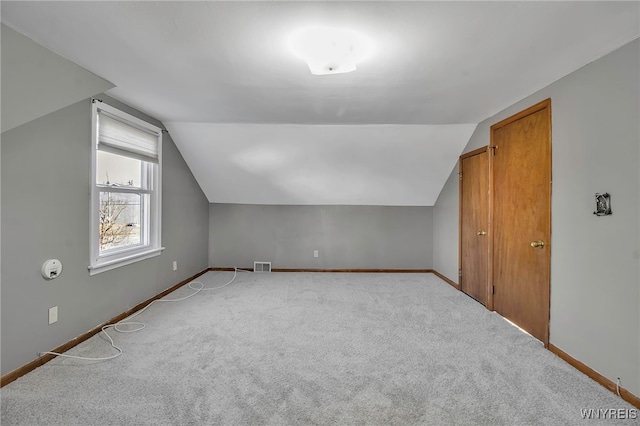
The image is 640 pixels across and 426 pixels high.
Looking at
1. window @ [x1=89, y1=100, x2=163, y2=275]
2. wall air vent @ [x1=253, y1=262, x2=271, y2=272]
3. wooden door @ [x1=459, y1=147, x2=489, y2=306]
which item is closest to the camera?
window @ [x1=89, y1=100, x2=163, y2=275]

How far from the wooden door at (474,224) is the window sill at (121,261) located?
3.76 meters

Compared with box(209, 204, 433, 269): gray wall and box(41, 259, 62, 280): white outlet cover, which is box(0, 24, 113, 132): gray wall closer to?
box(41, 259, 62, 280): white outlet cover

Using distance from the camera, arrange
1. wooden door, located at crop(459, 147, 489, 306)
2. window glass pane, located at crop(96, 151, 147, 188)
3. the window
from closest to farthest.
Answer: the window
window glass pane, located at crop(96, 151, 147, 188)
wooden door, located at crop(459, 147, 489, 306)

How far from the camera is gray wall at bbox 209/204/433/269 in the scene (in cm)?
505

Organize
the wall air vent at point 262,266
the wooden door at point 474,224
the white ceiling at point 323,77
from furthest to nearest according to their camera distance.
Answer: the wall air vent at point 262,266
the wooden door at point 474,224
the white ceiling at point 323,77

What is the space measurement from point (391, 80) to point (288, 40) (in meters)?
0.95

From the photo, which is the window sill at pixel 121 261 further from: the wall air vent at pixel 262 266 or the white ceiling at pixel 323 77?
the wall air vent at pixel 262 266

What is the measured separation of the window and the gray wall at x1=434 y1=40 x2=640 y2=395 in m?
3.76

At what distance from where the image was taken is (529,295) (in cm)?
267

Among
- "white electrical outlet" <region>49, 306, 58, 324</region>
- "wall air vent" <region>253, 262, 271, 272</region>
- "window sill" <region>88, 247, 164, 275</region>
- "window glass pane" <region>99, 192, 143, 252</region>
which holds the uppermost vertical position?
"window glass pane" <region>99, 192, 143, 252</region>

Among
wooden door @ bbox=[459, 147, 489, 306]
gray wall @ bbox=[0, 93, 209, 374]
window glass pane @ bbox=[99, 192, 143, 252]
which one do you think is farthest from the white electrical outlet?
wooden door @ bbox=[459, 147, 489, 306]

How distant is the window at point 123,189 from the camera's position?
2617 mm

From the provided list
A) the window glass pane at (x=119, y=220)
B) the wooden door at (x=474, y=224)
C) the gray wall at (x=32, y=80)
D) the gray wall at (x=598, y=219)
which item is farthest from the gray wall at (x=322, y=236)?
the gray wall at (x=32, y=80)

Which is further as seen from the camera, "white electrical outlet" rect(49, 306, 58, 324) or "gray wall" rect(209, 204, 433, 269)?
"gray wall" rect(209, 204, 433, 269)
